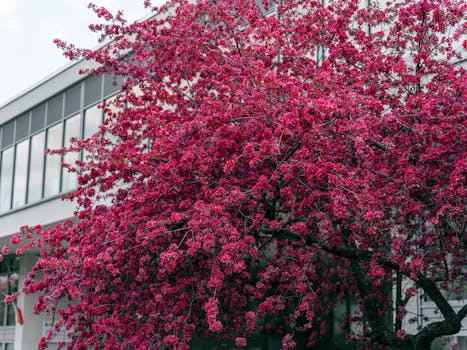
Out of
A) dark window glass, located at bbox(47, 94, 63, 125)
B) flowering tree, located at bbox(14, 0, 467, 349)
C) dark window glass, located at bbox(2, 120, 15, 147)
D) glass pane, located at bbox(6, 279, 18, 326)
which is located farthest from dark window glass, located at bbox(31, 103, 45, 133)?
flowering tree, located at bbox(14, 0, 467, 349)

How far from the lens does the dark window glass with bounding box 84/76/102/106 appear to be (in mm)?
16797

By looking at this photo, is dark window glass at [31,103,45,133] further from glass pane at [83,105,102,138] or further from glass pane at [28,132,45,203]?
glass pane at [83,105,102,138]

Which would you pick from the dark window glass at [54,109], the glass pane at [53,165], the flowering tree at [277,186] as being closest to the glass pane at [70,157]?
the glass pane at [53,165]

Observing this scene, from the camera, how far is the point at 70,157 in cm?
1725

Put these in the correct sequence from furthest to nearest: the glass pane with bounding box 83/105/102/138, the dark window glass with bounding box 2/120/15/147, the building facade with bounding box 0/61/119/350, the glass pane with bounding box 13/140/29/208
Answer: the dark window glass with bounding box 2/120/15/147 < the glass pane with bounding box 13/140/29/208 < the building facade with bounding box 0/61/119/350 < the glass pane with bounding box 83/105/102/138

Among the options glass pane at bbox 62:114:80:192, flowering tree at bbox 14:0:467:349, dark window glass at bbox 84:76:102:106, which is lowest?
flowering tree at bbox 14:0:467:349

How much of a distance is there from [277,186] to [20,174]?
1321 cm

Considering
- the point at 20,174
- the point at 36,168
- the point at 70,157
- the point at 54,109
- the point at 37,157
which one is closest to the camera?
the point at 70,157

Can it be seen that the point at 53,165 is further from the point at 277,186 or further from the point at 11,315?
the point at 277,186

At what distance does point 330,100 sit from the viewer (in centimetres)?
758

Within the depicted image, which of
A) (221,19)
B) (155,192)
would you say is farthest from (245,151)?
(221,19)

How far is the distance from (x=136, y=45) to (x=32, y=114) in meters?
10.1

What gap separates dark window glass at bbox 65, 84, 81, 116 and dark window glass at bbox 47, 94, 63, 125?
36 centimetres

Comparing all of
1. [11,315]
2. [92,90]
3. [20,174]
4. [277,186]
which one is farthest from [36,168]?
[277,186]
